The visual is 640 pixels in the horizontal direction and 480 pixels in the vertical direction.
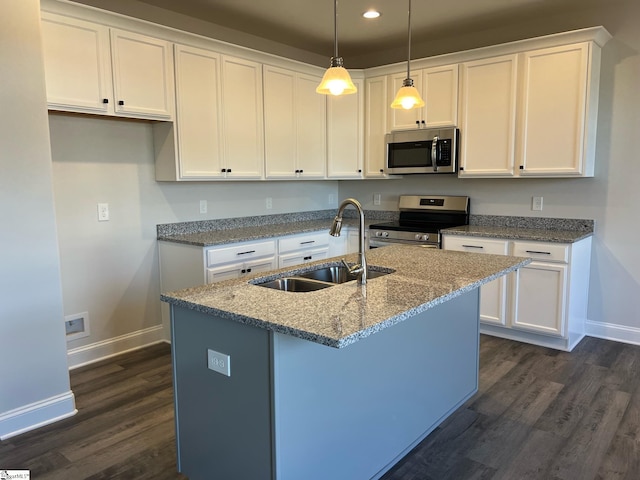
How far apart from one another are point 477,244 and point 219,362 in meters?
2.70

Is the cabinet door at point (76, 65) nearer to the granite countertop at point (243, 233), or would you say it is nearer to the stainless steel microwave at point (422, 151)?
the granite countertop at point (243, 233)

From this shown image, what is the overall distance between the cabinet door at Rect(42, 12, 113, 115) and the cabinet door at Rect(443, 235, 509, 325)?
110 inches

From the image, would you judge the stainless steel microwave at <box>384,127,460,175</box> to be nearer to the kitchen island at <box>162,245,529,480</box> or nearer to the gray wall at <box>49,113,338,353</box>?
the gray wall at <box>49,113,338,353</box>

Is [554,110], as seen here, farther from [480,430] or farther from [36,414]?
[36,414]

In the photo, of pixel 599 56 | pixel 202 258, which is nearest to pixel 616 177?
pixel 599 56

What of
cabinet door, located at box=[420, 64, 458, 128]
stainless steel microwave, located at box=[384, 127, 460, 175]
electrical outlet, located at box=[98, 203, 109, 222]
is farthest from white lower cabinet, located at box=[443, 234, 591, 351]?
electrical outlet, located at box=[98, 203, 109, 222]

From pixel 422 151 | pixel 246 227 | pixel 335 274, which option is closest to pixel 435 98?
pixel 422 151

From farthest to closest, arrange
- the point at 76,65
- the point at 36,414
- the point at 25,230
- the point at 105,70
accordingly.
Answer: the point at 105,70, the point at 76,65, the point at 36,414, the point at 25,230

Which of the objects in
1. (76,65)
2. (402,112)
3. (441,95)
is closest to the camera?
(76,65)

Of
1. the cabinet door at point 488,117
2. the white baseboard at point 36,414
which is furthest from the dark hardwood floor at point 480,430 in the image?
the cabinet door at point 488,117

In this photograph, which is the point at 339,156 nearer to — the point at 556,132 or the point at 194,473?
the point at 556,132

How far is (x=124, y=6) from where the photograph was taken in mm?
3422

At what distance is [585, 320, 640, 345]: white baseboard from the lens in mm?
3783

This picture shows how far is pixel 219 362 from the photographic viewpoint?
1.75 metres
